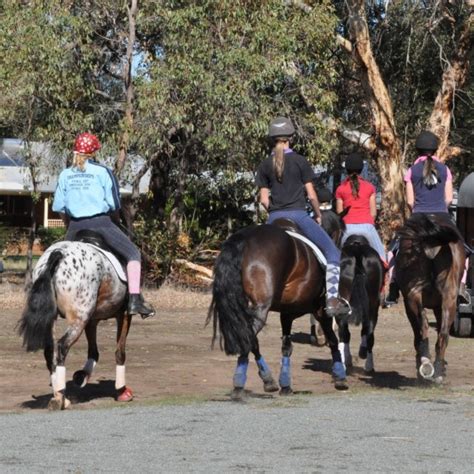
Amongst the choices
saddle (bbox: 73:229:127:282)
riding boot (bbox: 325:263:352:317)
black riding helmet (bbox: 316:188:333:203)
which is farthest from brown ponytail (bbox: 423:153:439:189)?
black riding helmet (bbox: 316:188:333:203)

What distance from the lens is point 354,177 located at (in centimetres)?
1523

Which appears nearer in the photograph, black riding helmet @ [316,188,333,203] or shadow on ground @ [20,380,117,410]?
shadow on ground @ [20,380,117,410]

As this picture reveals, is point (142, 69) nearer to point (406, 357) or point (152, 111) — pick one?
point (152, 111)

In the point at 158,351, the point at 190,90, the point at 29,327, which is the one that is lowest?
the point at 158,351

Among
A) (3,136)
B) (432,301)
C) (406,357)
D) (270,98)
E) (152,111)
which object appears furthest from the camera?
(3,136)

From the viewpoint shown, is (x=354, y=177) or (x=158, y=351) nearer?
(x=354, y=177)

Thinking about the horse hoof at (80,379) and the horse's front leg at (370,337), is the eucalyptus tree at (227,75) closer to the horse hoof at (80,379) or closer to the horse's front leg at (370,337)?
the horse's front leg at (370,337)

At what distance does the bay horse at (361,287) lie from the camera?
14.3 m

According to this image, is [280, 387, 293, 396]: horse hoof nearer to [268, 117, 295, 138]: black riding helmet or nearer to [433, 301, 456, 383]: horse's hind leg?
[433, 301, 456, 383]: horse's hind leg

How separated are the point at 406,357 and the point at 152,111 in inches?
400

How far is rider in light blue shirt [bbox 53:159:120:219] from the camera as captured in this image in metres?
12.0

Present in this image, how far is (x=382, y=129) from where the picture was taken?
29719mm

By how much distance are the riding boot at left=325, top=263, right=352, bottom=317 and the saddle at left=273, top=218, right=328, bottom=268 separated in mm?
96

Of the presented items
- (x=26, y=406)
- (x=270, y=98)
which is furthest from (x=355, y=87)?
(x=26, y=406)
